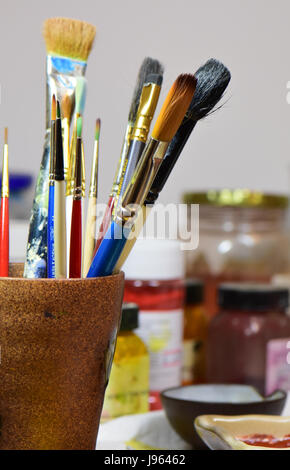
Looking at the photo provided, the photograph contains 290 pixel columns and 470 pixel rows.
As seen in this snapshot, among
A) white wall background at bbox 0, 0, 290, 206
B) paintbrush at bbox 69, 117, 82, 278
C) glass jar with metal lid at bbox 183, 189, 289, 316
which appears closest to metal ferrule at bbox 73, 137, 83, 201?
paintbrush at bbox 69, 117, 82, 278

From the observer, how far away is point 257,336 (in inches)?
19.9

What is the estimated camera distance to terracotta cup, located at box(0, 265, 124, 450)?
23 cm

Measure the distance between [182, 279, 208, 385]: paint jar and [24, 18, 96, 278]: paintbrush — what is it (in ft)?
0.98

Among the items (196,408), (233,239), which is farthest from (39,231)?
(233,239)

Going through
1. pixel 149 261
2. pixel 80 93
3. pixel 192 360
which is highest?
pixel 80 93

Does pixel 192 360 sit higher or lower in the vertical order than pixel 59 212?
lower

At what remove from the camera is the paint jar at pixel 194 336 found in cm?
54

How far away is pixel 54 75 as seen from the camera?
0.29 metres

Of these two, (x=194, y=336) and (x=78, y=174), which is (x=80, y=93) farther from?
(x=194, y=336)

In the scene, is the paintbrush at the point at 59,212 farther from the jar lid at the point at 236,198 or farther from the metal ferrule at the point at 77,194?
the jar lid at the point at 236,198

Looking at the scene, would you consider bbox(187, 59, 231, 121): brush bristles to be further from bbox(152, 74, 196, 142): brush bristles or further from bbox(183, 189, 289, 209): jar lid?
bbox(183, 189, 289, 209): jar lid

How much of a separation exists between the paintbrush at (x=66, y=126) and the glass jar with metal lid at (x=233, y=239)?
0.36 meters

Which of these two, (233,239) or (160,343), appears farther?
(233,239)
